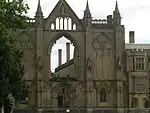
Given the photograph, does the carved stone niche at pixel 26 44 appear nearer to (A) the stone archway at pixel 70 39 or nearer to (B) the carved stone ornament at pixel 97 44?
(A) the stone archway at pixel 70 39

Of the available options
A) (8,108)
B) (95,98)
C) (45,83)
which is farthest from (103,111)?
(8,108)

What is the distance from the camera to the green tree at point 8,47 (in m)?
42.0

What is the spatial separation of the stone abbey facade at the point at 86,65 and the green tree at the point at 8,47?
3116 cm

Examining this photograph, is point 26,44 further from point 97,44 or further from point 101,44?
point 101,44

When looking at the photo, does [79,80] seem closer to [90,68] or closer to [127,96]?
[90,68]

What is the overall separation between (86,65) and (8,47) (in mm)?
37055

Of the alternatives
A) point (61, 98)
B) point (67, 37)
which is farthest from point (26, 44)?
point (61, 98)

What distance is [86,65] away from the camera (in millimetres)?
78500

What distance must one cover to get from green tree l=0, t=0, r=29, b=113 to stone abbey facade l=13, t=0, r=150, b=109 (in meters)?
31.2

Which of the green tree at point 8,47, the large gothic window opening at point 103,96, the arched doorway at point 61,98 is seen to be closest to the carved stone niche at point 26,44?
the arched doorway at point 61,98

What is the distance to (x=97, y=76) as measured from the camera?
3127 inches

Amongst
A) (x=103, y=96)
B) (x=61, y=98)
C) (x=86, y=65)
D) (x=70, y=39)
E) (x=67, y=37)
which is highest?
(x=67, y=37)

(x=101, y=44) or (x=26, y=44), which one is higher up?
(x=101, y=44)

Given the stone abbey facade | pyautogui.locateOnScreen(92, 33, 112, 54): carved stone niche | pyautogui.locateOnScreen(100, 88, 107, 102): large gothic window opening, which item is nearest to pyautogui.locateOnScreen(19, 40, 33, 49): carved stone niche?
the stone abbey facade
